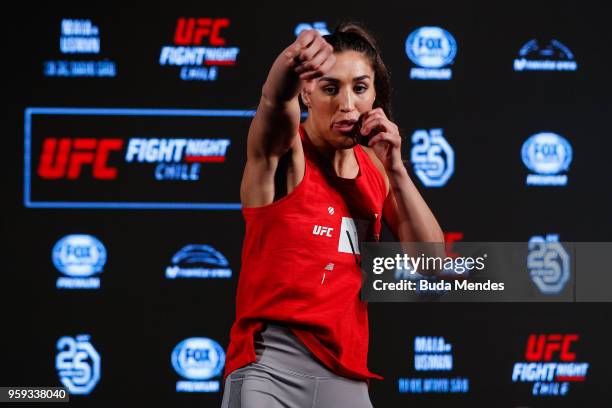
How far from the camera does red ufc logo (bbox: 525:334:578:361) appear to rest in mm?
4156

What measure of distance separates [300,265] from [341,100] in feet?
1.53

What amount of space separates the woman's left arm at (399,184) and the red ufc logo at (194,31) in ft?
7.00

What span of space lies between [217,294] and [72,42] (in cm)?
144

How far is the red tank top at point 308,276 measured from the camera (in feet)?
6.74

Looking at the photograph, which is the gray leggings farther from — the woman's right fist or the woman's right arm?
the woman's right fist

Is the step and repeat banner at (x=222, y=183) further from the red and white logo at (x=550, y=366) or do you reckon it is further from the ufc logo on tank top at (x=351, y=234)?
the ufc logo on tank top at (x=351, y=234)

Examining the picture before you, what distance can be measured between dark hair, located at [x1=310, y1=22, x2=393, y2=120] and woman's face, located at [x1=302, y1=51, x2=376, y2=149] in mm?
38

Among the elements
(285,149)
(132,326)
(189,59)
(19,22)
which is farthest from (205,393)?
(285,149)

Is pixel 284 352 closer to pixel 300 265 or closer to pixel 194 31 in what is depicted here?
pixel 300 265

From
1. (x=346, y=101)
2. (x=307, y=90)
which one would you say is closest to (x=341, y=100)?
(x=346, y=101)

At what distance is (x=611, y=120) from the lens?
4.26 m

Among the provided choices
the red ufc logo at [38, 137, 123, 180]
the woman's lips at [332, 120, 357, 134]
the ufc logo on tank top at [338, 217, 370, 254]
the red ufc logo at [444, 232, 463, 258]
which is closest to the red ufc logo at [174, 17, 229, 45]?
the red ufc logo at [38, 137, 123, 180]

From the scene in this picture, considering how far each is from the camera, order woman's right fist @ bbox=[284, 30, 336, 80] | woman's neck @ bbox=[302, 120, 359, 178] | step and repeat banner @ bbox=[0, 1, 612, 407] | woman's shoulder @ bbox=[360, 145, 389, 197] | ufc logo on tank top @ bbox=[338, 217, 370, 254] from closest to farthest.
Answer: woman's right fist @ bbox=[284, 30, 336, 80] < ufc logo on tank top @ bbox=[338, 217, 370, 254] < woman's neck @ bbox=[302, 120, 359, 178] < woman's shoulder @ bbox=[360, 145, 389, 197] < step and repeat banner @ bbox=[0, 1, 612, 407]

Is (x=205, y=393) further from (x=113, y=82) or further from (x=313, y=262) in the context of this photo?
(x=313, y=262)
